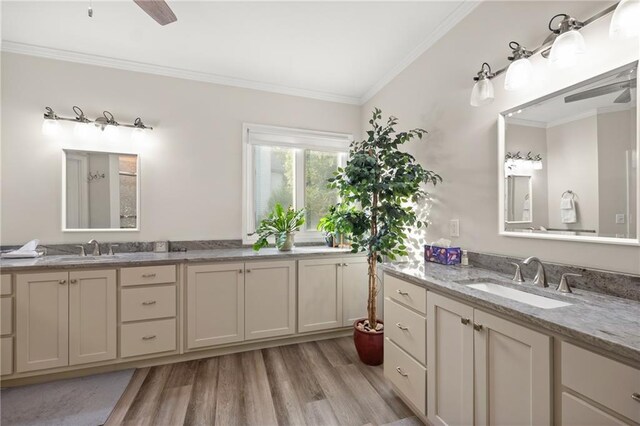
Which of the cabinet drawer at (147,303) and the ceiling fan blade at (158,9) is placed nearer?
the ceiling fan blade at (158,9)

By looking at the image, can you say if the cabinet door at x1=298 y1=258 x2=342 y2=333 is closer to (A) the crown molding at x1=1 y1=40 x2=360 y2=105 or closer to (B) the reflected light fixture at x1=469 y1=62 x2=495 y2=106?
(B) the reflected light fixture at x1=469 y1=62 x2=495 y2=106

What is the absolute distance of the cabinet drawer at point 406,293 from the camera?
5.19 feet

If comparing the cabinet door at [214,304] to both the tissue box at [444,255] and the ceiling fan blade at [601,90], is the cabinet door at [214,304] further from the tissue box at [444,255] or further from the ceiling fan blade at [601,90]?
the ceiling fan blade at [601,90]

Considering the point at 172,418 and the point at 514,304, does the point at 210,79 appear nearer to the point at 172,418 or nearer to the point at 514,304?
the point at 172,418

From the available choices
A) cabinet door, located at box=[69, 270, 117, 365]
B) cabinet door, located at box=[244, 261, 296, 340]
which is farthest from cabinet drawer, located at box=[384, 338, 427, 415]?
cabinet door, located at box=[69, 270, 117, 365]

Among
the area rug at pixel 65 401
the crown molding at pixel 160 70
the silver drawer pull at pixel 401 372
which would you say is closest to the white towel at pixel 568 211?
the silver drawer pull at pixel 401 372

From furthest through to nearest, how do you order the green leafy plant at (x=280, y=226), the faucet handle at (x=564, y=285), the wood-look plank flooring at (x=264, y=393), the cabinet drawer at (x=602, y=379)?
the green leafy plant at (x=280, y=226)
the wood-look plank flooring at (x=264, y=393)
the faucet handle at (x=564, y=285)
the cabinet drawer at (x=602, y=379)

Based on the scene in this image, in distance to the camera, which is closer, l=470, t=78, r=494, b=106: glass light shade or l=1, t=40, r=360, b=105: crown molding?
l=470, t=78, r=494, b=106: glass light shade

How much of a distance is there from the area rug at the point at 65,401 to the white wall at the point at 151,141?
3.87 feet

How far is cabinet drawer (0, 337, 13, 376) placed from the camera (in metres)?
1.95

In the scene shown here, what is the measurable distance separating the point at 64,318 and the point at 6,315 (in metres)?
0.34

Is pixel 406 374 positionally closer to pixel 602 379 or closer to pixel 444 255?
pixel 444 255

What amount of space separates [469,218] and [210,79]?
2828mm

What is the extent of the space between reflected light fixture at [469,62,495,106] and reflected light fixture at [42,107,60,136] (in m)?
3.39
